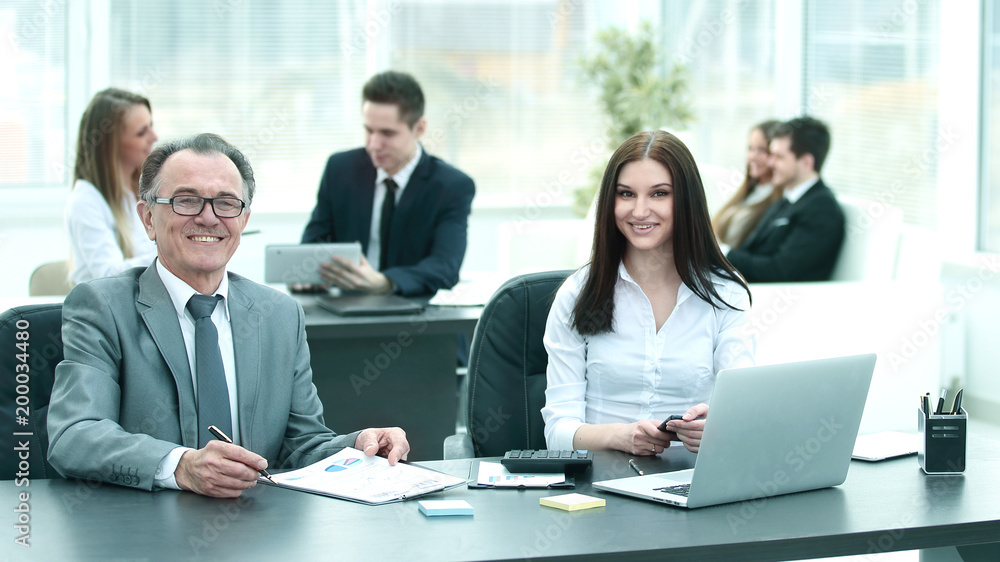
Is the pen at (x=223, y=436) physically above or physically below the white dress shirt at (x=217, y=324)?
below

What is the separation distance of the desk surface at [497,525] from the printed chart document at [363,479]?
0.09ft

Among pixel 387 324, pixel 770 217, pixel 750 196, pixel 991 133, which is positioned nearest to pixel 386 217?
pixel 387 324

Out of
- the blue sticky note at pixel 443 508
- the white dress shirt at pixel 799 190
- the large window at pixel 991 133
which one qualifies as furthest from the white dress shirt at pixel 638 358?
the large window at pixel 991 133

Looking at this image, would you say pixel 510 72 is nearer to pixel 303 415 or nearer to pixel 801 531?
pixel 303 415

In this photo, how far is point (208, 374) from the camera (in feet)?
6.52

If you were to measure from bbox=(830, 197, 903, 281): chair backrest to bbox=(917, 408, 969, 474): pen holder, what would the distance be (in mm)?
2864

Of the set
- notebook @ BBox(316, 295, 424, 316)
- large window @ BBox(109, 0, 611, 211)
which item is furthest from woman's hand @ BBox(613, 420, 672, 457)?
large window @ BBox(109, 0, 611, 211)

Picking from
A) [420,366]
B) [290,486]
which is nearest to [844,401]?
[290,486]

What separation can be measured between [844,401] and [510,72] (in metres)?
6.18

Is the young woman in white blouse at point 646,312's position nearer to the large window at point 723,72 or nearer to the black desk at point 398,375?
the black desk at point 398,375

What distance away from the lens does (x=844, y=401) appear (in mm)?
1764

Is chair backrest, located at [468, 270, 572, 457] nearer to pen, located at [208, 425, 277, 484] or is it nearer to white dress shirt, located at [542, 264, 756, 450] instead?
white dress shirt, located at [542, 264, 756, 450]

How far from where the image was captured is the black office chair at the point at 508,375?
2.37 m

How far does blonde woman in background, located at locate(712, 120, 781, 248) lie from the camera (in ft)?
17.7
